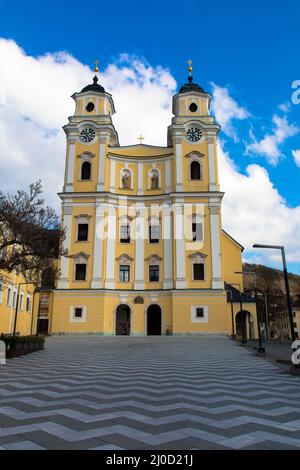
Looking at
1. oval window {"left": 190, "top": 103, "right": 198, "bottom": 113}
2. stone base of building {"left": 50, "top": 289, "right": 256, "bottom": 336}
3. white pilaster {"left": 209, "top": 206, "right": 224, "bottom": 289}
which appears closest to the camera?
stone base of building {"left": 50, "top": 289, "right": 256, "bottom": 336}

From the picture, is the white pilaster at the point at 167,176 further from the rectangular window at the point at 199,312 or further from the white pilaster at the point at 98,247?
the rectangular window at the point at 199,312

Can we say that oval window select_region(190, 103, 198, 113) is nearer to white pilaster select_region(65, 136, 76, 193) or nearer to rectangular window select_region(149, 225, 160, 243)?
white pilaster select_region(65, 136, 76, 193)

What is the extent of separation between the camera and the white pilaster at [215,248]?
42750mm

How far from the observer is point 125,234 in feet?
150

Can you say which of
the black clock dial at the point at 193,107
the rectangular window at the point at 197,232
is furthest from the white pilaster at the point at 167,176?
the black clock dial at the point at 193,107

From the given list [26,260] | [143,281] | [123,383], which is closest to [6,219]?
[26,260]

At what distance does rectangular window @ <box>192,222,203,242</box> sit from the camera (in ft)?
144

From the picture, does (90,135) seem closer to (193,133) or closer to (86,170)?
(86,170)

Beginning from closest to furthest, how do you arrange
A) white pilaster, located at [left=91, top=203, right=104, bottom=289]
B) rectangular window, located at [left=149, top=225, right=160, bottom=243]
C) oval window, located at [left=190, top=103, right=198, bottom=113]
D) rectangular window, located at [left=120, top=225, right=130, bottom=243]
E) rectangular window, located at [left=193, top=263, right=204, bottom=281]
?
white pilaster, located at [left=91, top=203, right=104, bottom=289] → rectangular window, located at [left=193, top=263, right=204, bottom=281] → rectangular window, located at [left=149, top=225, right=160, bottom=243] → rectangular window, located at [left=120, top=225, right=130, bottom=243] → oval window, located at [left=190, top=103, right=198, bottom=113]

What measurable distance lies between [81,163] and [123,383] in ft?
126

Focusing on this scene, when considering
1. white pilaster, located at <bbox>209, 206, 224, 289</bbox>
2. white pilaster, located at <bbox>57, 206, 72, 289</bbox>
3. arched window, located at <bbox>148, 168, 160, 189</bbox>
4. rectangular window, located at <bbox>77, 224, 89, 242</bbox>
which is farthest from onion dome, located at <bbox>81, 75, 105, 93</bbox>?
white pilaster, located at <bbox>209, 206, 224, 289</bbox>

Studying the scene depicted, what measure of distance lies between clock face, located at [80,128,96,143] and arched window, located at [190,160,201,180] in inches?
475

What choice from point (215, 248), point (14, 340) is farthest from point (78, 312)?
point (14, 340)

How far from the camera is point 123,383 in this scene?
11.1 m
